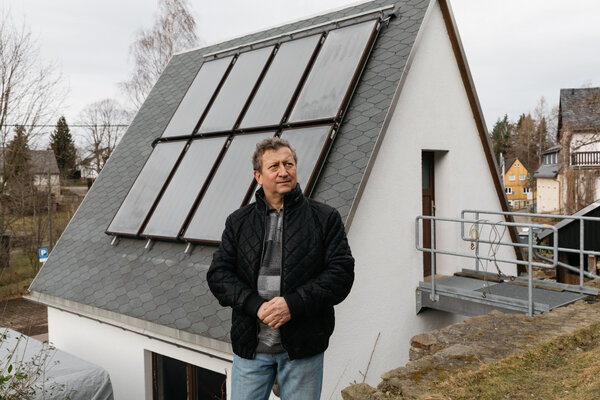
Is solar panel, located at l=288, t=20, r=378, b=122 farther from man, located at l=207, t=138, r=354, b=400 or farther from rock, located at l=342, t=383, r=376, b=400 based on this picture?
rock, located at l=342, t=383, r=376, b=400

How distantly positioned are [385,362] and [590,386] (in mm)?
2618

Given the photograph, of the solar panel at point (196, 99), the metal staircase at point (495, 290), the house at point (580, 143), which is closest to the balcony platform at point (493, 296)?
the metal staircase at point (495, 290)

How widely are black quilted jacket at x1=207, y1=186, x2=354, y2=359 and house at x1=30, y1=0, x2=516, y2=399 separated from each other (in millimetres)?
1866

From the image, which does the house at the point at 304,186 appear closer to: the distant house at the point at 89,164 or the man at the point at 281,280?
the man at the point at 281,280

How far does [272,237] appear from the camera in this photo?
97.8 inches

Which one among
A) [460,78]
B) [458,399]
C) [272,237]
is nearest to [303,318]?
[272,237]

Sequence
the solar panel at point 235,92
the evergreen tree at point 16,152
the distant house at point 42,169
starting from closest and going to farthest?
1. the solar panel at point 235,92
2. the evergreen tree at point 16,152
3. the distant house at point 42,169

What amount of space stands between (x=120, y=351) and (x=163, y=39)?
17.4 meters

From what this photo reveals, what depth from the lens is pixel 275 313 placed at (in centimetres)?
226

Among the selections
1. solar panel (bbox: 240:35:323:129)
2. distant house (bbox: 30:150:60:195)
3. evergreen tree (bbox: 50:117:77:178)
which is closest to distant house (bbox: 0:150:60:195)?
distant house (bbox: 30:150:60:195)

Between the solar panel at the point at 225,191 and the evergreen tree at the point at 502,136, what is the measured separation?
68057 millimetres

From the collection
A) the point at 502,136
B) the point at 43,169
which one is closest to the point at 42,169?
the point at 43,169

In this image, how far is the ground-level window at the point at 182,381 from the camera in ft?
16.9

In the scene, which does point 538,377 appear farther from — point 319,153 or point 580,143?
point 580,143
